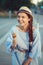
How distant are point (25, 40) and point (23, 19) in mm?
272

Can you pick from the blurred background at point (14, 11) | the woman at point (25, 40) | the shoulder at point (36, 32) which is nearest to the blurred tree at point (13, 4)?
the blurred background at point (14, 11)

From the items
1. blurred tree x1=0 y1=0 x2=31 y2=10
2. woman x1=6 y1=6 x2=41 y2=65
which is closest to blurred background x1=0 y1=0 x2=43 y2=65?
blurred tree x1=0 y1=0 x2=31 y2=10

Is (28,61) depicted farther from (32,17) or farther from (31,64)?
(32,17)

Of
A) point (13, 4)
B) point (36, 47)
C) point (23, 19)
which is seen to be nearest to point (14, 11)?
point (13, 4)

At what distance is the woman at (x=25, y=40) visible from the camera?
396 cm

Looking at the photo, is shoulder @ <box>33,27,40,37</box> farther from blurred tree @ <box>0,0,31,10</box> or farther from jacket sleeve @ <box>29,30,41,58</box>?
blurred tree @ <box>0,0,31,10</box>

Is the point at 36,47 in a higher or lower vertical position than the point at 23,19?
lower

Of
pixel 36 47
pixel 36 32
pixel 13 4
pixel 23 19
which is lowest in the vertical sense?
pixel 36 47

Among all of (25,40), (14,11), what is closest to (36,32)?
(25,40)

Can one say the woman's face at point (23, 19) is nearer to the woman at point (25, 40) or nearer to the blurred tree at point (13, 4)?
the woman at point (25, 40)

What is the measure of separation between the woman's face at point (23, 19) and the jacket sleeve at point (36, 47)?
0.18 metres

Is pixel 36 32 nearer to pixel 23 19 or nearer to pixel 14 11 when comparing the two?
pixel 23 19

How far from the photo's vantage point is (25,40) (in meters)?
3.98

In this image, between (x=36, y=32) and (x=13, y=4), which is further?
(x=13, y=4)
